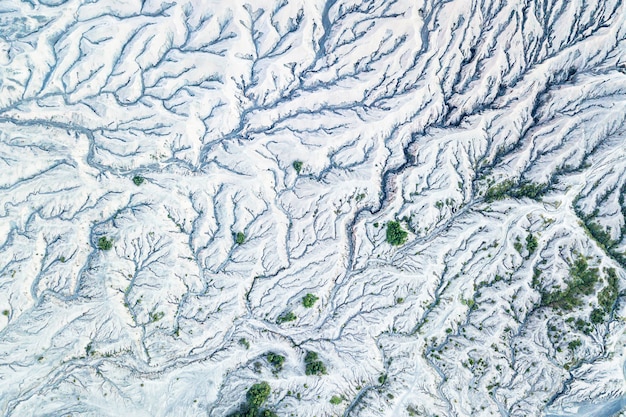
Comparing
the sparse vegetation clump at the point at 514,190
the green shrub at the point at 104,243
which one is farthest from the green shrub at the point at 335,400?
the green shrub at the point at 104,243

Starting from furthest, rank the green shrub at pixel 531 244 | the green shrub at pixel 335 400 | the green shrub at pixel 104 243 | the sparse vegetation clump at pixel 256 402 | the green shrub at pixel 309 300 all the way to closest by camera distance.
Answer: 1. the green shrub at pixel 309 300
2. the green shrub at pixel 531 244
3. the green shrub at pixel 104 243
4. the green shrub at pixel 335 400
5. the sparse vegetation clump at pixel 256 402

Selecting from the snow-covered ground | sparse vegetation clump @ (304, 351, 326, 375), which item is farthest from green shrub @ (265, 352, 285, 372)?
sparse vegetation clump @ (304, 351, 326, 375)

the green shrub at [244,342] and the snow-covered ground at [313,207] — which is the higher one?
the snow-covered ground at [313,207]

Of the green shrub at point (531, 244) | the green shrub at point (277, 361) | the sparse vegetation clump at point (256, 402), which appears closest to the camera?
the sparse vegetation clump at point (256, 402)

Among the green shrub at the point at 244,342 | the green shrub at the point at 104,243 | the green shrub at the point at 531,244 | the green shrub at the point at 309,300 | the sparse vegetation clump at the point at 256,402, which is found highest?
the green shrub at the point at 531,244

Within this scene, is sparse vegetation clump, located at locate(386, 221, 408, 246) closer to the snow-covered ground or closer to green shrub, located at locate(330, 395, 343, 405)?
the snow-covered ground

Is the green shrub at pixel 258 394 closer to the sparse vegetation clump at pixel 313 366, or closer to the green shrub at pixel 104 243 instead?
the sparse vegetation clump at pixel 313 366

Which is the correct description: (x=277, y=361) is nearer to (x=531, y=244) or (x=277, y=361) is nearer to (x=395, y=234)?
(x=395, y=234)

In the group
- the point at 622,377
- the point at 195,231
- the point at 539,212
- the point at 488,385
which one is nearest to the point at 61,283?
the point at 195,231
